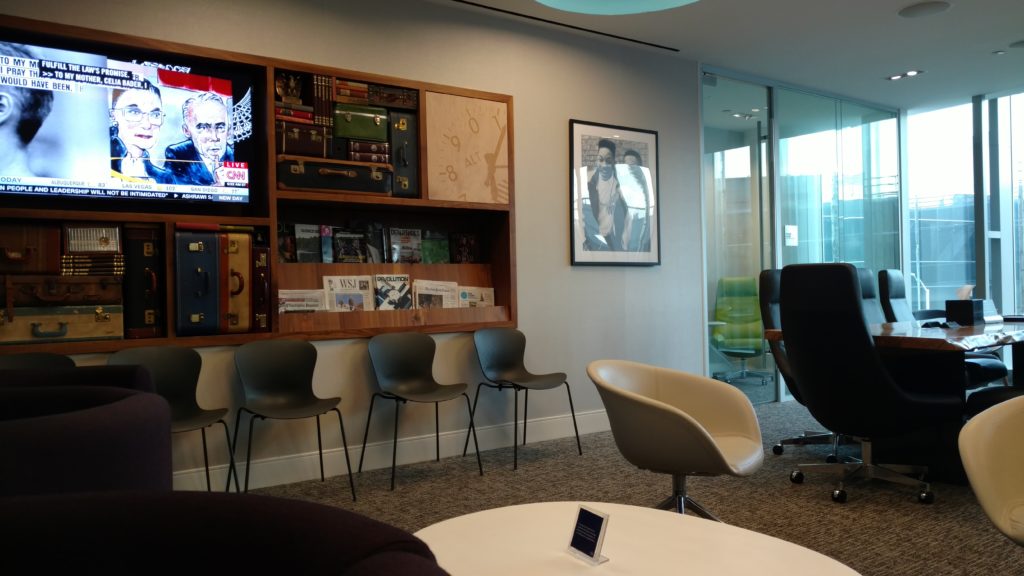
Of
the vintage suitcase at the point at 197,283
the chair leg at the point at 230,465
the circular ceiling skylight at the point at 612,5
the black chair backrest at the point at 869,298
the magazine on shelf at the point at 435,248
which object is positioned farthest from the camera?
the black chair backrest at the point at 869,298

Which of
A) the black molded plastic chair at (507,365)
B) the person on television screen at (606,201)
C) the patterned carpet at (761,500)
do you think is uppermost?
the person on television screen at (606,201)

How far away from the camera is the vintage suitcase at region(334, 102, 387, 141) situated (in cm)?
424

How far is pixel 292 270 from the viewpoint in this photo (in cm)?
428

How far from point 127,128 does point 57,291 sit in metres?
0.94

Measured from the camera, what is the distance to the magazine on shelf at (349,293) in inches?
173

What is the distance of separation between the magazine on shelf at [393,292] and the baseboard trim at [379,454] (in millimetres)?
894

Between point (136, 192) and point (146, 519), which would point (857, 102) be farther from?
point (146, 519)

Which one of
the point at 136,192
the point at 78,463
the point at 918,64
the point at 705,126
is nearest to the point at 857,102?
the point at 918,64

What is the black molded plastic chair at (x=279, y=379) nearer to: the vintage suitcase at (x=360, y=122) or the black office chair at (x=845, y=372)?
the vintage suitcase at (x=360, y=122)

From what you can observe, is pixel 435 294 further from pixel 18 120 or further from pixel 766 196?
pixel 766 196

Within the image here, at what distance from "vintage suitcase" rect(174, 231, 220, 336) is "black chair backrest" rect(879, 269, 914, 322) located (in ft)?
16.4

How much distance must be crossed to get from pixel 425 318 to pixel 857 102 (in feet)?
19.0

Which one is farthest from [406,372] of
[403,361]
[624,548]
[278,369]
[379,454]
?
[624,548]

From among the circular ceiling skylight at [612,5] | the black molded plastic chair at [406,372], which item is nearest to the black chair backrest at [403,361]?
the black molded plastic chair at [406,372]
